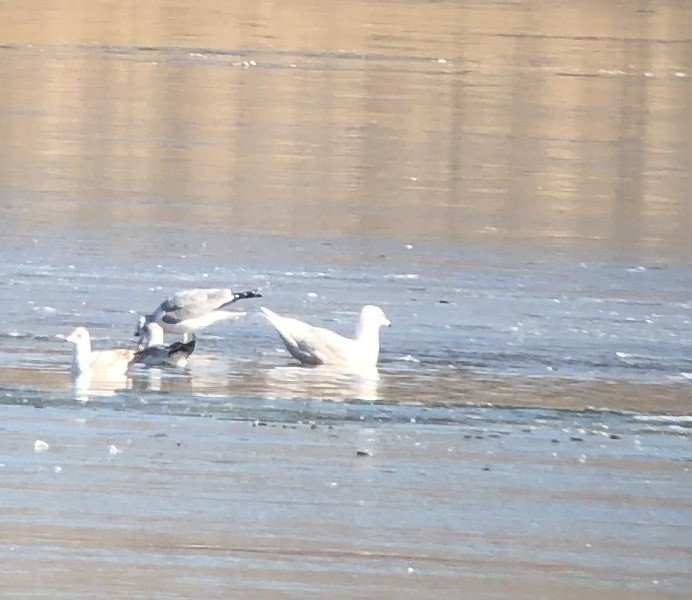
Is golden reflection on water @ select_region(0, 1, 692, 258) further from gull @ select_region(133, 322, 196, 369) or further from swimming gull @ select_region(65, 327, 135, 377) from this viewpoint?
swimming gull @ select_region(65, 327, 135, 377)

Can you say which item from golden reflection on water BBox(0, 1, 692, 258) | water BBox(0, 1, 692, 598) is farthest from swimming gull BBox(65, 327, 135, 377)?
golden reflection on water BBox(0, 1, 692, 258)

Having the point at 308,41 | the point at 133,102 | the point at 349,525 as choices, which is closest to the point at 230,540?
the point at 349,525

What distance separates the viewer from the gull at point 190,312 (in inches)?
390

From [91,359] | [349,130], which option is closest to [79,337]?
[91,359]

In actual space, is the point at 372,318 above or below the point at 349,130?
below

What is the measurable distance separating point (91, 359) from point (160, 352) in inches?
19.2

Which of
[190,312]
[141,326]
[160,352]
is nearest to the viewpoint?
[160,352]

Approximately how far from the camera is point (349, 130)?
65.8ft

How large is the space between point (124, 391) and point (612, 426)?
1.85m

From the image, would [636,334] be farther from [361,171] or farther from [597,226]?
[361,171]

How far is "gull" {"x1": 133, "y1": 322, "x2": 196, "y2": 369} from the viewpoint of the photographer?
365 inches

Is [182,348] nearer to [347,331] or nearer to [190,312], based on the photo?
[190,312]

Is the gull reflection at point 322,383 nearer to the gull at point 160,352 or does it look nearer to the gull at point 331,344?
the gull at point 331,344

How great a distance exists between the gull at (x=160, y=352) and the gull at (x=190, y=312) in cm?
30
